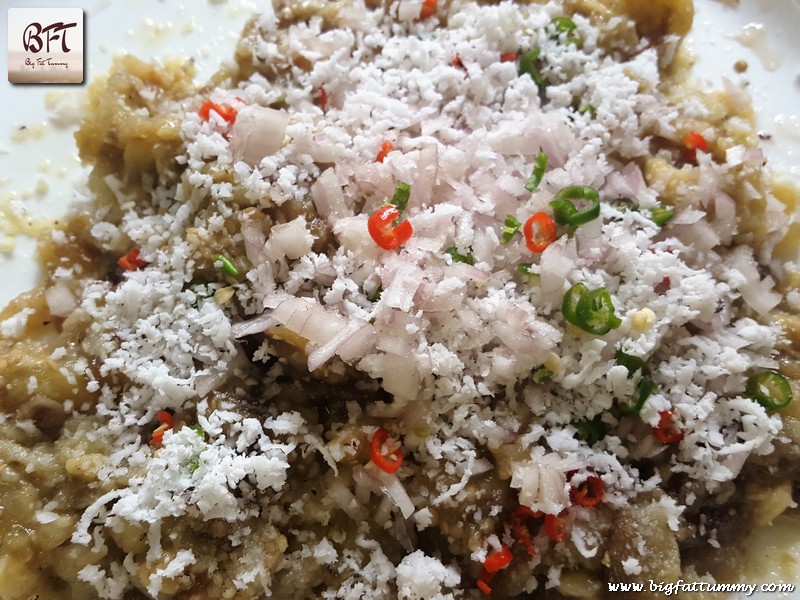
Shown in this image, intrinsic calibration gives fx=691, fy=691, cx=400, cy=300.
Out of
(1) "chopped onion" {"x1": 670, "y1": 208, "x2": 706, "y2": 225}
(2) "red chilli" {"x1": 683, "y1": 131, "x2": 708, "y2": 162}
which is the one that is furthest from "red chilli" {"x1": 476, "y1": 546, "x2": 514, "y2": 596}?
(2) "red chilli" {"x1": 683, "y1": 131, "x2": 708, "y2": 162}

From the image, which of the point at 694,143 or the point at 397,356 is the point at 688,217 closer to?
the point at 694,143

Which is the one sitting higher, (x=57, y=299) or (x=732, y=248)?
(x=732, y=248)

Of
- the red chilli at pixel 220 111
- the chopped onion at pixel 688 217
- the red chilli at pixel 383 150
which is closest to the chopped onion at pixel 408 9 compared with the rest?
the red chilli at pixel 383 150

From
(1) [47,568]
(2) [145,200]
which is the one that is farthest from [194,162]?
(1) [47,568]

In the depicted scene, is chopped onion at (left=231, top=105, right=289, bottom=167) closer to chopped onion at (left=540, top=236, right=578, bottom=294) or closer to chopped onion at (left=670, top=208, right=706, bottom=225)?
chopped onion at (left=540, top=236, right=578, bottom=294)

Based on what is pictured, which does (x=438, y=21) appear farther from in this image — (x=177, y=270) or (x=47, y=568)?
(x=47, y=568)

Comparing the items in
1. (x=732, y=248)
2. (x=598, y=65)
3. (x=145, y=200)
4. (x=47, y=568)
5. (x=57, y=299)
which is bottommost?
(x=47, y=568)

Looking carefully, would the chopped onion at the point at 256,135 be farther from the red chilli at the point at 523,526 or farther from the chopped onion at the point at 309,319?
the red chilli at the point at 523,526
